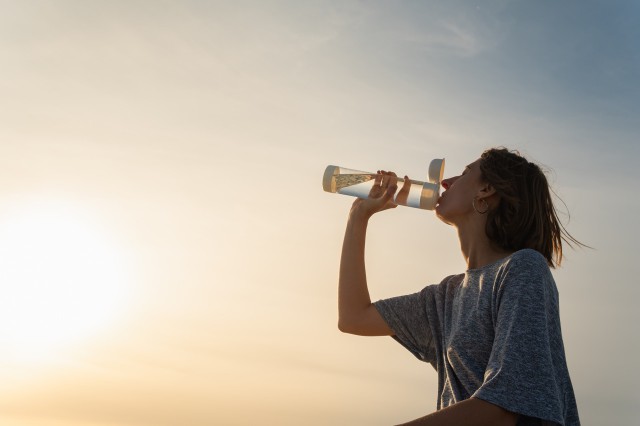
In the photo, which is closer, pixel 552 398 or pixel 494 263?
pixel 552 398

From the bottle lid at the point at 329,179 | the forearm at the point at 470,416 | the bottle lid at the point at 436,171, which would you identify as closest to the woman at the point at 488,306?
the forearm at the point at 470,416

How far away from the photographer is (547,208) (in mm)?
3510

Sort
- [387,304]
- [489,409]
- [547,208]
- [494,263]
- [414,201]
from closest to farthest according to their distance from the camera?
1. [489,409]
2. [494,263]
3. [547,208]
4. [387,304]
5. [414,201]

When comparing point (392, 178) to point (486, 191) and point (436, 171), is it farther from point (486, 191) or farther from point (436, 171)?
point (486, 191)

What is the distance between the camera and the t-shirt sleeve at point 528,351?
2.67 m

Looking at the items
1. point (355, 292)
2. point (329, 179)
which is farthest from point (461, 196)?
point (329, 179)

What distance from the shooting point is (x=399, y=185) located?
451cm

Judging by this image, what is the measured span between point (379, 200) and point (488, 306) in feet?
3.48

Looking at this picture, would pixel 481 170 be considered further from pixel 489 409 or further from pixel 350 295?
pixel 489 409

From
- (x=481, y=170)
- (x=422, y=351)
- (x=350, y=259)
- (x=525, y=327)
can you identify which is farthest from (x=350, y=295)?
(x=525, y=327)

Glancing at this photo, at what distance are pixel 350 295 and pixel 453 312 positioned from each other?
70 cm

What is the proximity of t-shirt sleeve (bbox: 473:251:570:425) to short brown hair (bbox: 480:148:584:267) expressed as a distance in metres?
0.42

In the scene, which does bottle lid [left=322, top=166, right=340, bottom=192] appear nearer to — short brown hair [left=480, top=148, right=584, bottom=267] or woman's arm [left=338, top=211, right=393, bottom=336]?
woman's arm [left=338, top=211, right=393, bottom=336]

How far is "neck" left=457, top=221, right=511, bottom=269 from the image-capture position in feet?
11.2
